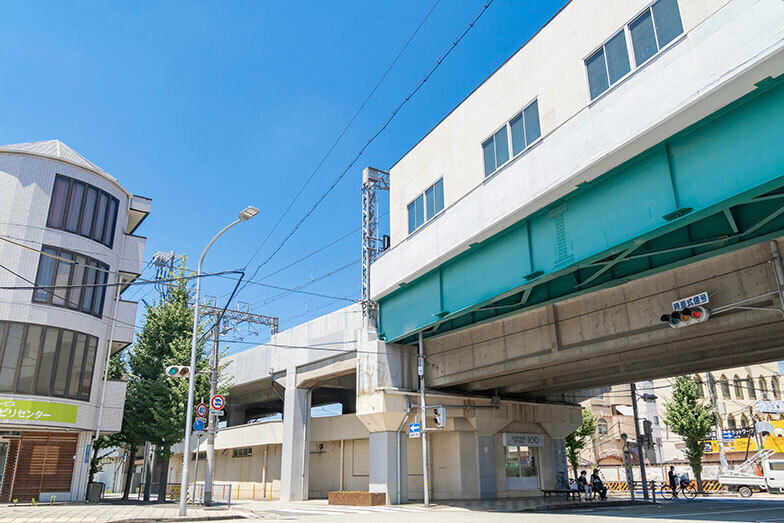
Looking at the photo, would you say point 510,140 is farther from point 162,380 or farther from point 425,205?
point 162,380

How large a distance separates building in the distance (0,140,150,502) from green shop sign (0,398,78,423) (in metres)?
0.04

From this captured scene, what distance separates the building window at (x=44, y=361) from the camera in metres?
24.6

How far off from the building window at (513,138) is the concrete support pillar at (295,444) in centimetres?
1936

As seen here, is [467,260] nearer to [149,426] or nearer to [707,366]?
[707,366]

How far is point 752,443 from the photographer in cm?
4812

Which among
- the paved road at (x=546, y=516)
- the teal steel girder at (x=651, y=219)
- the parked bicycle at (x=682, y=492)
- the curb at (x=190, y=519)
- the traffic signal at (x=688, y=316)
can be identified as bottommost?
the parked bicycle at (x=682, y=492)

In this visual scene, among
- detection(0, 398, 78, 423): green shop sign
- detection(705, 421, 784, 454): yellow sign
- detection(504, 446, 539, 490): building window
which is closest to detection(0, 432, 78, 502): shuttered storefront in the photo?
detection(0, 398, 78, 423): green shop sign

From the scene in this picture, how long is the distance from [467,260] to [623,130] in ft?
26.9

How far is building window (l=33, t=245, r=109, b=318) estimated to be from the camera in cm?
2628

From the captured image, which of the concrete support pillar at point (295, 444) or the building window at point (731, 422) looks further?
the building window at point (731, 422)

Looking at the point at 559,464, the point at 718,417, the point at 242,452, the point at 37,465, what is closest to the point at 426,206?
the point at 559,464

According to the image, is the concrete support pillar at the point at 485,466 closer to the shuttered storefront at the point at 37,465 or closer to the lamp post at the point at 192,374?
the lamp post at the point at 192,374

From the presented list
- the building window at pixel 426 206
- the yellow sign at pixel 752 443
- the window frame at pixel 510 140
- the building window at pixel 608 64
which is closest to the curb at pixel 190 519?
the building window at pixel 426 206

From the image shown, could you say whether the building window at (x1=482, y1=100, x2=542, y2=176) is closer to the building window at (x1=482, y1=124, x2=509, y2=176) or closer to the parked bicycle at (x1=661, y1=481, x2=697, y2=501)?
the building window at (x1=482, y1=124, x2=509, y2=176)
